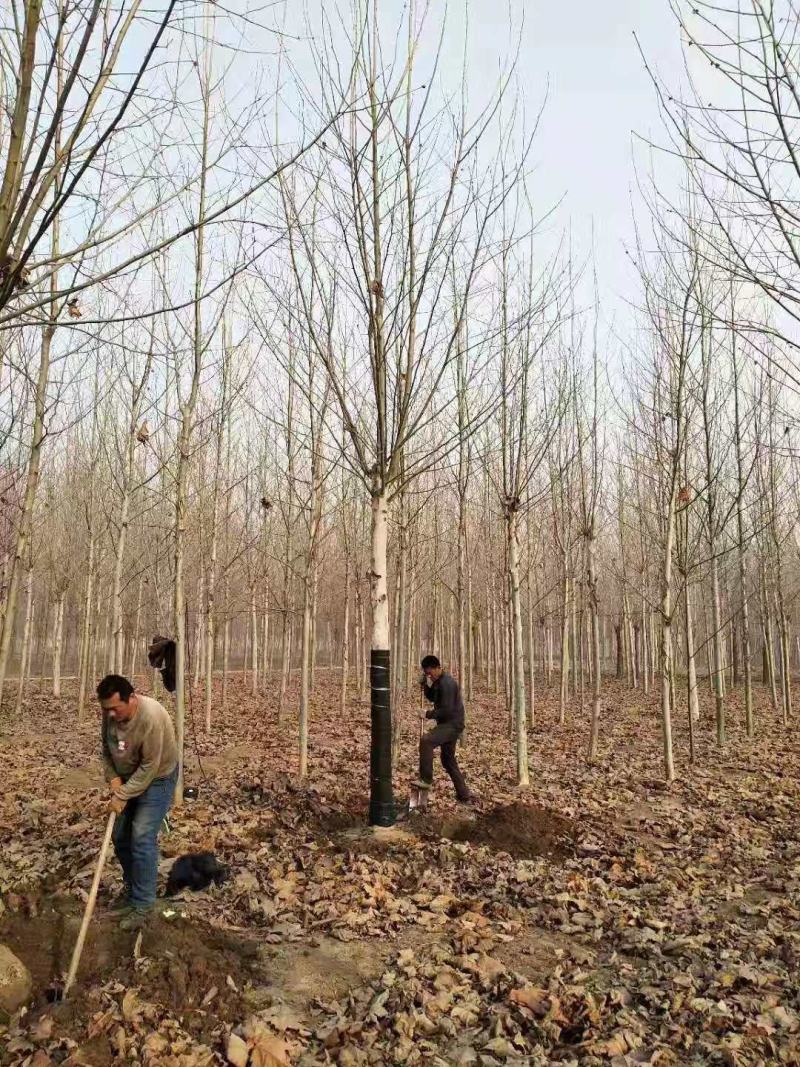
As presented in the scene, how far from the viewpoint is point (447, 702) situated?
6359 millimetres

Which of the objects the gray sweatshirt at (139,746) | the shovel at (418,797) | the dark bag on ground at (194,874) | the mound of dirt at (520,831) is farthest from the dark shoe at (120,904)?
the shovel at (418,797)

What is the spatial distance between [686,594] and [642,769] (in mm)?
2220

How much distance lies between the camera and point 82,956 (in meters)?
3.31

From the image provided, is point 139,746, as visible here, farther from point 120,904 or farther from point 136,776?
point 120,904

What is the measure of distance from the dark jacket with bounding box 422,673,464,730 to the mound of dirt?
0.89 m

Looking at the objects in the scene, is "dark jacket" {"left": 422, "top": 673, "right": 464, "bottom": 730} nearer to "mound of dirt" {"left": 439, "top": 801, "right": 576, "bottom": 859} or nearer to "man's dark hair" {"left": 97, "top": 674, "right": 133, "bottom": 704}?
"mound of dirt" {"left": 439, "top": 801, "right": 576, "bottom": 859}

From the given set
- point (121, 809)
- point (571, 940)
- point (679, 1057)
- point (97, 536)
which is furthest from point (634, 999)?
point (97, 536)

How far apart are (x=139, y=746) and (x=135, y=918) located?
36.4 inches

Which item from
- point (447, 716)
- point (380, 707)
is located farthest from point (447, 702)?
point (380, 707)

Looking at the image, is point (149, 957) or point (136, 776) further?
point (136, 776)

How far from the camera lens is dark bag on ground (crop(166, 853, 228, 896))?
419 cm

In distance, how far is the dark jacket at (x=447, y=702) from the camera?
6340 millimetres

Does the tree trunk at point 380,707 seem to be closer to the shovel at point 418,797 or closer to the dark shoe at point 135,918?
the shovel at point 418,797

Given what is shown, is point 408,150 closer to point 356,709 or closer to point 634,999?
point 634,999
